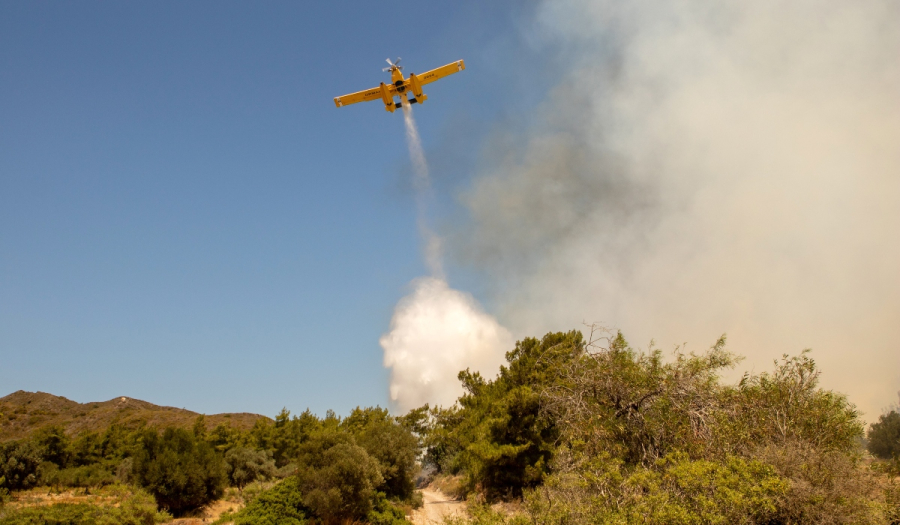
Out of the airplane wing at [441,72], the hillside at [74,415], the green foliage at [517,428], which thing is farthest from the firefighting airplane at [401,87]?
the hillside at [74,415]

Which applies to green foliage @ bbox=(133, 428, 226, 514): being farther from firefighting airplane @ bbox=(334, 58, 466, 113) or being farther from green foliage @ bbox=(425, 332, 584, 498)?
firefighting airplane @ bbox=(334, 58, 466, 113)

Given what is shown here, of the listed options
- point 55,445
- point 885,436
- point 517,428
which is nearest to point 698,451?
point 517,428

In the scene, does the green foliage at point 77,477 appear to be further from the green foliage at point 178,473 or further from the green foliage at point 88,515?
the green foliage at point 88,515

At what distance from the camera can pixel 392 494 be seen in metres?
31.3

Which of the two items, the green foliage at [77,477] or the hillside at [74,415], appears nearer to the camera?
the green foliage at [77,477]

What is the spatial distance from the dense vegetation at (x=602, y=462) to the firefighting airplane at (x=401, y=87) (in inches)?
732

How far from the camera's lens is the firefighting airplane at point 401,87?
3089 cm

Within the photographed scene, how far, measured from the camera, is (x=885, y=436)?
164ft

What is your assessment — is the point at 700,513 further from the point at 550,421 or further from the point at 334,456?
the point at 334,456

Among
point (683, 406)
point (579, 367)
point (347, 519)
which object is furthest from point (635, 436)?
point (347, 519)

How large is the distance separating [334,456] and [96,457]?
30.9m

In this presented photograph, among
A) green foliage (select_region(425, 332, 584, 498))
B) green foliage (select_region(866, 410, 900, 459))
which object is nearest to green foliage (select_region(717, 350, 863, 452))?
green foliage (select_region(425, 332, 584, 498))

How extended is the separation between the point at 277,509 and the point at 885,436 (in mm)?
61008

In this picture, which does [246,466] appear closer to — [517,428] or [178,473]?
[178,473]
